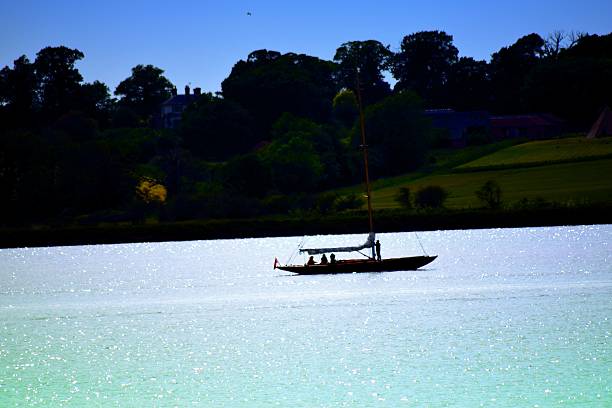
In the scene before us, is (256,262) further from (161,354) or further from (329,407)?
(329,407)

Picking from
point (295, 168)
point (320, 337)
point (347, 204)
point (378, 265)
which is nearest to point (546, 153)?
point (295, 168)

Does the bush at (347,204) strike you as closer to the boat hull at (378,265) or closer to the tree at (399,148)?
the tree at (399,148)

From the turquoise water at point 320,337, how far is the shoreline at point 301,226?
31.7 m

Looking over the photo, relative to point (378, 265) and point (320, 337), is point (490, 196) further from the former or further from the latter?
point (320, 337)


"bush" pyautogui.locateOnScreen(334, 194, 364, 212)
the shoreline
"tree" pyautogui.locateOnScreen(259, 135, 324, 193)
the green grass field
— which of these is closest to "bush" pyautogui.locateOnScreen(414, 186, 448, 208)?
the shoreline

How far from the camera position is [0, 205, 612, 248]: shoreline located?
133125 millimetres

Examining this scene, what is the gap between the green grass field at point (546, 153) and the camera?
6959 inches

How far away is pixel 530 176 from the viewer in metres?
168

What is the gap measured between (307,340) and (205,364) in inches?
276

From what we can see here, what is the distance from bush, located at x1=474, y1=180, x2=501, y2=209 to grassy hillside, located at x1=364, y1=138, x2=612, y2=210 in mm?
1273

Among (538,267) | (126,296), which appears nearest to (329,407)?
(126,296)

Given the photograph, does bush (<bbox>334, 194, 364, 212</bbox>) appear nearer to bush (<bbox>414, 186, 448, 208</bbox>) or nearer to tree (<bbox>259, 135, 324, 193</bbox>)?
bush (<bbox>414, 186, 448, 208</bbox>)

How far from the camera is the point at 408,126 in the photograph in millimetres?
199250

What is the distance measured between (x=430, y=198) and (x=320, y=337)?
91.1m
